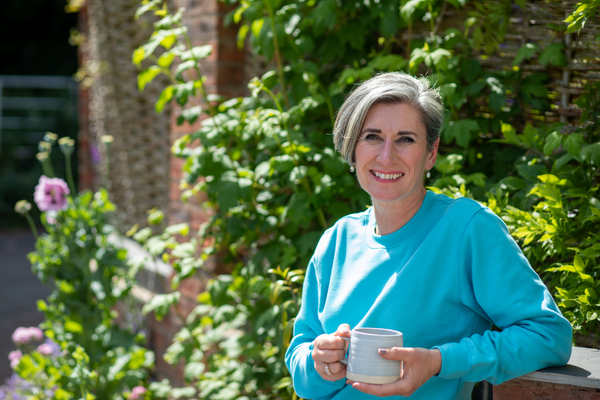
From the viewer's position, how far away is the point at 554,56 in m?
1.93

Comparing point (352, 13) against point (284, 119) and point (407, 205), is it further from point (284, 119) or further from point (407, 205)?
point (407, 205)

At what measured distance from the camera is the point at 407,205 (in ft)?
4.68

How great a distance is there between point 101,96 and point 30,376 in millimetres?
3304

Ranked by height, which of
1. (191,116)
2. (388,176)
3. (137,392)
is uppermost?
(191,116)

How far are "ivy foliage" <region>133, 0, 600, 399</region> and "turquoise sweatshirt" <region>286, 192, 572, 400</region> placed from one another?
0.35 metres

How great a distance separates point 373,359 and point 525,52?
52.5 inches

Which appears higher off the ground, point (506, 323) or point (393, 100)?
point (393, 100)

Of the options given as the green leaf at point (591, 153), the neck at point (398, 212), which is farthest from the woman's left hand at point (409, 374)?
the green leaf at point (591, 153)

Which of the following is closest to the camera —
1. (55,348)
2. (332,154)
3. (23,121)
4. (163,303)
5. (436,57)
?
(436,57)

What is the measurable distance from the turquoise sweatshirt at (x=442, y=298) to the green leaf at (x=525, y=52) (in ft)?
2.79

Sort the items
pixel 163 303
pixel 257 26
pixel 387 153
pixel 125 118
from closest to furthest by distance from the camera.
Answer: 1. pixel 387 153
2. pixel 257 26
3. pixel 163 303
4. pixel 125 118

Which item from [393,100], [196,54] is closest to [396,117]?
[393,100]

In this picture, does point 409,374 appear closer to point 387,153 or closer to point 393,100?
point 387,153

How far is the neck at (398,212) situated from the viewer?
143cm
